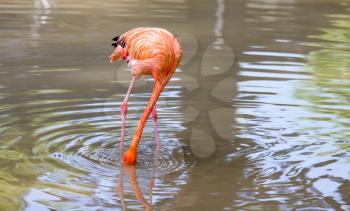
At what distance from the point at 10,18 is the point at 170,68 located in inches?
326

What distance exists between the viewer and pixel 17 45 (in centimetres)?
1170

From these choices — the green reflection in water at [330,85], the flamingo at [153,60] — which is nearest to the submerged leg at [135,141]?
the flamingo at [153,60]

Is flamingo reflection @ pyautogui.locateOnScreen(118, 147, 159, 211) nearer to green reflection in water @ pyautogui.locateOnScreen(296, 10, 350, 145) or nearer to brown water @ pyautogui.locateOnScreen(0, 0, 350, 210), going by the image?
brown water @ pyautogui.locateOnScreen(0, 0, 350, 210)

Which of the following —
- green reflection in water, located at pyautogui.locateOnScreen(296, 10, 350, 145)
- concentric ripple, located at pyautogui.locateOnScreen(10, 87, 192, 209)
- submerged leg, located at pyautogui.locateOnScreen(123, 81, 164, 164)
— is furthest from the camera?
green reflection in water, located at pyautogui.locateOnScreen(296, 10, 350, 145)

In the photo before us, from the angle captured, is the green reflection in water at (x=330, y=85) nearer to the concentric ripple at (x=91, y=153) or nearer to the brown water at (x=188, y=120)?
the brown water at (x=188, y=120)

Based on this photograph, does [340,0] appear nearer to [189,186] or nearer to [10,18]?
[10,18]

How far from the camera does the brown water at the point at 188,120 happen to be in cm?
588

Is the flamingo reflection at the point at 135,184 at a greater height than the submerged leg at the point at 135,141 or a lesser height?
lesser

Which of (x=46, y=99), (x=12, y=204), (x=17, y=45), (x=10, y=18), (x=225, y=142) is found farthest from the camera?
(x=10, y=18)

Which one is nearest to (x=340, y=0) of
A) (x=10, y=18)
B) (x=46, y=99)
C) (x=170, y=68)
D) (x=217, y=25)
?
(x=217, y=25)

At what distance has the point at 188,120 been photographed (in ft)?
26.1

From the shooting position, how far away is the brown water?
5.88 m

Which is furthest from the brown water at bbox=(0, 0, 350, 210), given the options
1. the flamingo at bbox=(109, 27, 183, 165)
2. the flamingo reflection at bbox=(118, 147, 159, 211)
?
the flamingo at bbox=(109, 27, 183, 165)

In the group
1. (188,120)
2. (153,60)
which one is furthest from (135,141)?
(188,120)
